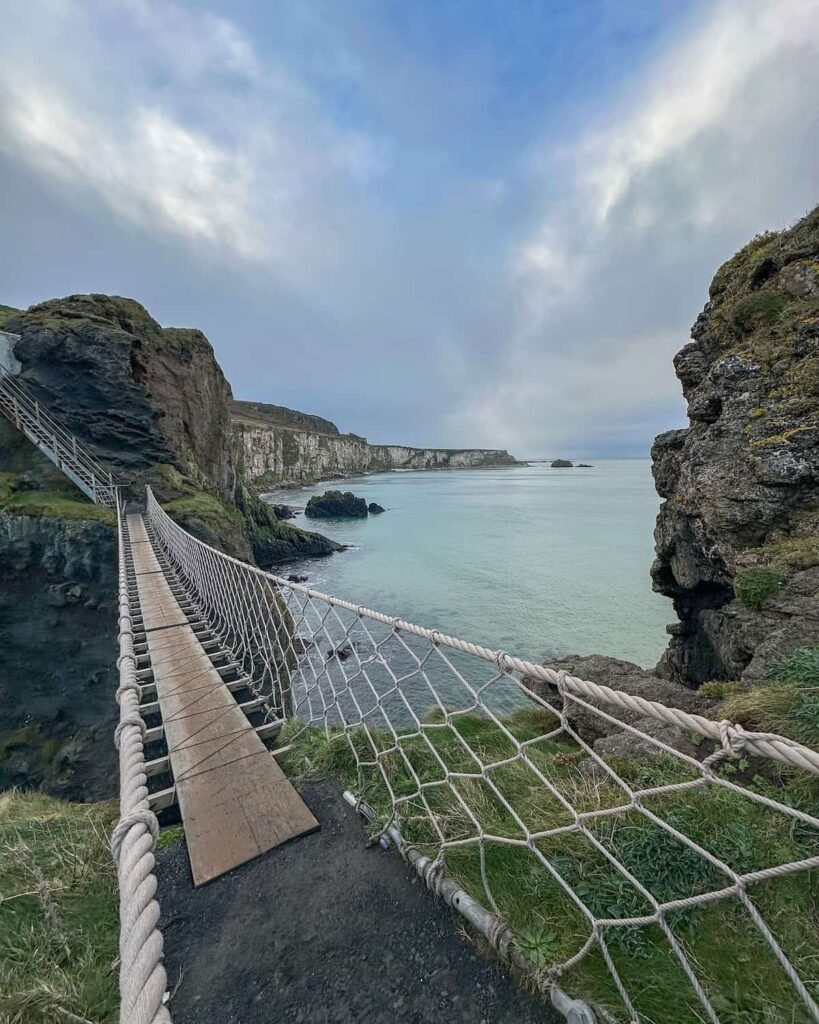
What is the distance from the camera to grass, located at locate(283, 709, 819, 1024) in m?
1.34

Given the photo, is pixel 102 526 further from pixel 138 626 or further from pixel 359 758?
pixel 359 758

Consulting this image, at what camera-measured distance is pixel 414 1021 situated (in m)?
1.33

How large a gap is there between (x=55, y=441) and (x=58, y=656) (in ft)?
24.0

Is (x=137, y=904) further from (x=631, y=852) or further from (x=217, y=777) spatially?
(x=631, y=852)

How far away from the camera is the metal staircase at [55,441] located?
12.9 m

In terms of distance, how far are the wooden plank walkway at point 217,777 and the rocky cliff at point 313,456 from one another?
45.9 metres

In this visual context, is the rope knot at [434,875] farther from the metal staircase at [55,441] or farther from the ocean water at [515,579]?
the metal staircase at [55,441]

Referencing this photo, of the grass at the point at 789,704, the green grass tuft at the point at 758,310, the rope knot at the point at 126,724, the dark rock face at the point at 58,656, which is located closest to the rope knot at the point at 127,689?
the rope knot at the point at 126,724

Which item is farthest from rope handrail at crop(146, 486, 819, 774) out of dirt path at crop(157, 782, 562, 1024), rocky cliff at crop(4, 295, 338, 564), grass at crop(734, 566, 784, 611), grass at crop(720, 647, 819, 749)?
rocky cliff at crop(4, 295, 338, 564)

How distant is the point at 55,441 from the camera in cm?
1316

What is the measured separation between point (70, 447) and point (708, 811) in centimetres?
1864

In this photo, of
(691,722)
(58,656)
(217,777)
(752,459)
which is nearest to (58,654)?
(58,656)

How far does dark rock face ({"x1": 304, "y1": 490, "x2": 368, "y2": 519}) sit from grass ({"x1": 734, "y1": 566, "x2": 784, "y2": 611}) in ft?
150

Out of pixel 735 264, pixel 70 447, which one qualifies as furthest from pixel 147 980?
pixel 70 447
